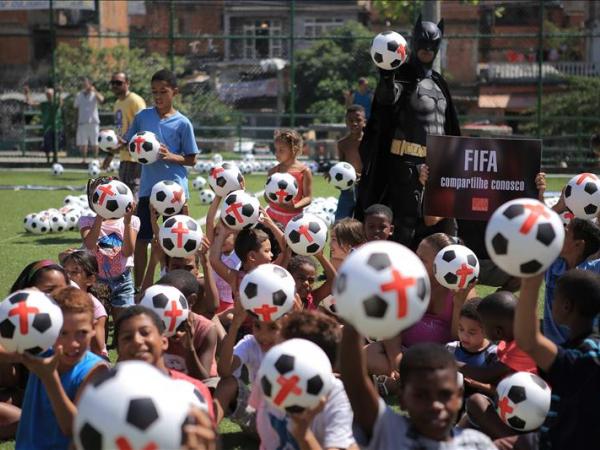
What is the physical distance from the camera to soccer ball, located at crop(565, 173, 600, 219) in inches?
330

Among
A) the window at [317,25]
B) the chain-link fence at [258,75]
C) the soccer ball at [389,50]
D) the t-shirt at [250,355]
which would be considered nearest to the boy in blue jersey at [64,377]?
the t-shirt at [250,355]

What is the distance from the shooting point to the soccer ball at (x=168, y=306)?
5.90 m

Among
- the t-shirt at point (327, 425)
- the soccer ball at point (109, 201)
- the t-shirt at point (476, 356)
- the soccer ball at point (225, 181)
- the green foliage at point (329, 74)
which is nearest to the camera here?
the t-shirt at point (327, 425)

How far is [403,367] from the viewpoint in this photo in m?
Answer: 4.23

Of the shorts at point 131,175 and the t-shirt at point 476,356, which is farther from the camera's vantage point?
the shorts at point 131,175

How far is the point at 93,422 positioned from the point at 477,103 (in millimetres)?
35836

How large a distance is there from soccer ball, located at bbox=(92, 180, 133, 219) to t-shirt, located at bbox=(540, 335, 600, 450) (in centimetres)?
484

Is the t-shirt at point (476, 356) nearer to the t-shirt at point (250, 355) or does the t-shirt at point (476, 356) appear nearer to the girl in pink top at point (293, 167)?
the t-shirt at point (250, 355)

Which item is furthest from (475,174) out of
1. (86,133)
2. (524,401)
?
(86,133)

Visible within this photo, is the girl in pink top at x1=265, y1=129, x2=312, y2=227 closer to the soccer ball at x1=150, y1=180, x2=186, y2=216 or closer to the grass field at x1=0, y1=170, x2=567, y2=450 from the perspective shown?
the soccer ball at x1=150, y1=180, x2=186, y2=216

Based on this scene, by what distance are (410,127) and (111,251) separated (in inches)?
114

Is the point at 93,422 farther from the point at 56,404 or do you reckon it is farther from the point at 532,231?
the point at 532,231

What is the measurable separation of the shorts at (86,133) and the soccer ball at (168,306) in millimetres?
21176

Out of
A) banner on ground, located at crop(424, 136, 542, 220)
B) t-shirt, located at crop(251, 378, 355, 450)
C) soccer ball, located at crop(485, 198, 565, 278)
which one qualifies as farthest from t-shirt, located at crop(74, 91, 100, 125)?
soccer ball, located at crop(485, 198, 565, 278)
